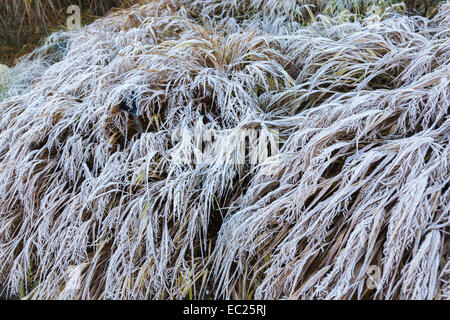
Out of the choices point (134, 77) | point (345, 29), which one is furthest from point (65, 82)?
point (345, 29)

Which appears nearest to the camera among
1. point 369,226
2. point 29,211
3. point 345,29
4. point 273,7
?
point 369,226

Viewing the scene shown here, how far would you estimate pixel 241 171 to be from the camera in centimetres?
159

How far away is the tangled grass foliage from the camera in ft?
3.97

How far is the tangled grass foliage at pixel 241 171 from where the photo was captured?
47.6 inches

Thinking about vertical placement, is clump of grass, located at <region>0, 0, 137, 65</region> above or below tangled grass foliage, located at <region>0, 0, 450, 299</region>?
above

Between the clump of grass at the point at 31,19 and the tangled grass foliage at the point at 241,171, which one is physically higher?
the clump of grass at the point at 31,19

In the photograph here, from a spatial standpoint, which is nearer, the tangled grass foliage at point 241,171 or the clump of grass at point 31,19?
the tangled grass foliage at point 241,171

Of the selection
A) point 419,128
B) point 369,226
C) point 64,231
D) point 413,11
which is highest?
point 413,11

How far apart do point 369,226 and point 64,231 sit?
4.18 feet

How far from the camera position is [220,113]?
1.83 metres

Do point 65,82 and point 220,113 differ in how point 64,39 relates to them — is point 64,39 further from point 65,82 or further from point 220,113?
point 220,113

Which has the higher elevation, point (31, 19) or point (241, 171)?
point (31, 19)

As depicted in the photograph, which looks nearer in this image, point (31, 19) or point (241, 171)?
point (241, 171)

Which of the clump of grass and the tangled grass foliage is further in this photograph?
the clump of grass
